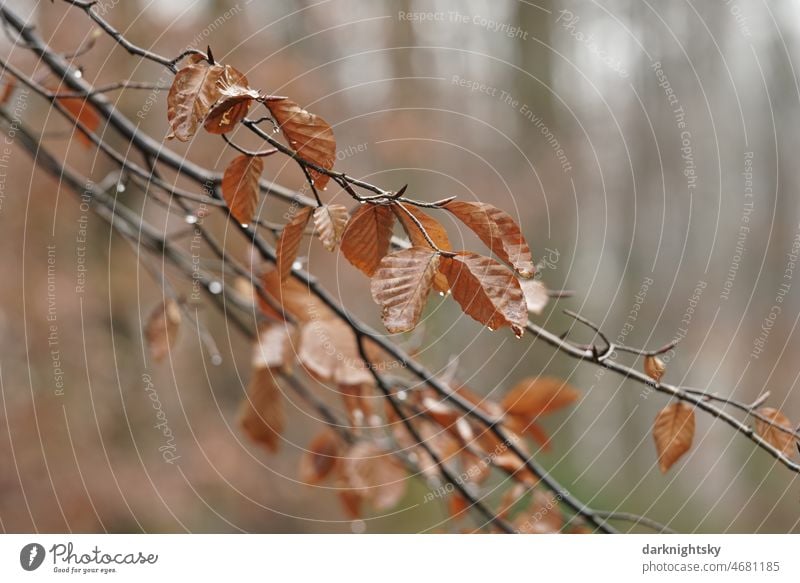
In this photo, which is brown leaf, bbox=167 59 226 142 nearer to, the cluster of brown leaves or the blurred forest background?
the cluster of brown leaves

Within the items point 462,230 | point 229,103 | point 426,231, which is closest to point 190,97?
point 229,103

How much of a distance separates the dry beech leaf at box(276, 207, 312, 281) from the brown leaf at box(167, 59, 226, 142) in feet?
0.27

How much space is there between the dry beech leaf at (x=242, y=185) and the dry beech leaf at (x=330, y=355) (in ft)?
0.87

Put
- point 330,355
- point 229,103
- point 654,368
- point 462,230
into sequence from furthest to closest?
point 462,230, point 330,355, point 654,368, point 229,103

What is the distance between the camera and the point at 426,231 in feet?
1.29

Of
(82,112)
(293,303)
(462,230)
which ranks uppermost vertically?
(462,230)

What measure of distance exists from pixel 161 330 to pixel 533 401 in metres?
0.40

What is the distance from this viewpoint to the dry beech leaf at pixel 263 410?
743 millimetres

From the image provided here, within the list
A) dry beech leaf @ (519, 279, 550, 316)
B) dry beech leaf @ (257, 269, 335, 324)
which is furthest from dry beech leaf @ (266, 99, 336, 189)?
dry beech leaf @ (257, 269, 335, 324)

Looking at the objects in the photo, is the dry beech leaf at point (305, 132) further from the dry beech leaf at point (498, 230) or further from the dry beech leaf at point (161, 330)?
the dry beech leaf at point (161, 330)

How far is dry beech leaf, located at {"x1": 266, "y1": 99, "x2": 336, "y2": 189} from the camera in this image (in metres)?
0.37

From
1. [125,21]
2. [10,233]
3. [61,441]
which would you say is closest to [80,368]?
[61,441]

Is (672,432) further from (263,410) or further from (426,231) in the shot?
(263,410)
